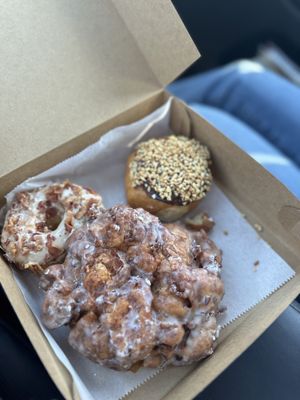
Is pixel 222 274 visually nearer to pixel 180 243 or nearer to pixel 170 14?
pixel 180 243

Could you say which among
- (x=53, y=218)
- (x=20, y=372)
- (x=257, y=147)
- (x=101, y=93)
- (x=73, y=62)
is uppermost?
(x=73, y=62)

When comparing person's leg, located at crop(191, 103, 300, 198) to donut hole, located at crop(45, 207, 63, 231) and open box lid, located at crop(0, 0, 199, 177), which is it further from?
donut hole, located at crop(45, 207, 63, 231)

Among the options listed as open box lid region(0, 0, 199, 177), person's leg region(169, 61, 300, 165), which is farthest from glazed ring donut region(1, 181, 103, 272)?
person's leg region(169, 61, 300, 165)

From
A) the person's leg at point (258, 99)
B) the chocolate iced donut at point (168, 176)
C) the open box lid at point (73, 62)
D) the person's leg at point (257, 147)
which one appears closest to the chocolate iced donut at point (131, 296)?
the chocolate iced donut at point (168, 176)

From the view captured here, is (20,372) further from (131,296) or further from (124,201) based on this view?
(124,201)

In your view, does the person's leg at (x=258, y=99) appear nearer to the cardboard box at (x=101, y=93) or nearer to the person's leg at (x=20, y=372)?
the cardboard box at (x=101, y=93)

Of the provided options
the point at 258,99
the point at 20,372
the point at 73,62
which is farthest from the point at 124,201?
the point at 258,99
